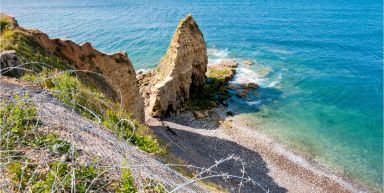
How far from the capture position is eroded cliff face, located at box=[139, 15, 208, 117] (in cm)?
4275

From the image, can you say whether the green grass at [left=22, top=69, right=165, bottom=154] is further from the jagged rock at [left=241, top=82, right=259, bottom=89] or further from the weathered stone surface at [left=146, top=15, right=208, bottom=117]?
the jagged rock at [left=241, top=82, right=259, bottom=89]

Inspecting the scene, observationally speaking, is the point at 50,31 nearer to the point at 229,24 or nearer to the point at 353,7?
the point at 229,24

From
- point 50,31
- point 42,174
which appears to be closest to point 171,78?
point 42,174

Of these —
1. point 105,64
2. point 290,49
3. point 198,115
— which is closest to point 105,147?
point 105,64

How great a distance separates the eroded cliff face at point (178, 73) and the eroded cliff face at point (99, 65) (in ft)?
30.7

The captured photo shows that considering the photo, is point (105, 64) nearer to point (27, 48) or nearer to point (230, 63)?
point (27, 48)

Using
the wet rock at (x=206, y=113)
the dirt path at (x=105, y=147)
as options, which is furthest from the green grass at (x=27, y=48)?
the wet rock at (x=206, y=113)

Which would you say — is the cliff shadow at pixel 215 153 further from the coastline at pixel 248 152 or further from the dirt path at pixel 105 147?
the dirt path at pixel 105 147

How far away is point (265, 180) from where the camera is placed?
33.8m

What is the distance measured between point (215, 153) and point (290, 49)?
4467 cm

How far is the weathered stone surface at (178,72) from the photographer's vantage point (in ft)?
140

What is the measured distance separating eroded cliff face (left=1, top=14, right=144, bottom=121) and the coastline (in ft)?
23.1

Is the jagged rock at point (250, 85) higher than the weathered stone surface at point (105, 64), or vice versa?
the weathered stone surface at point (105, 64)

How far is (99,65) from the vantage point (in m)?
28.6
